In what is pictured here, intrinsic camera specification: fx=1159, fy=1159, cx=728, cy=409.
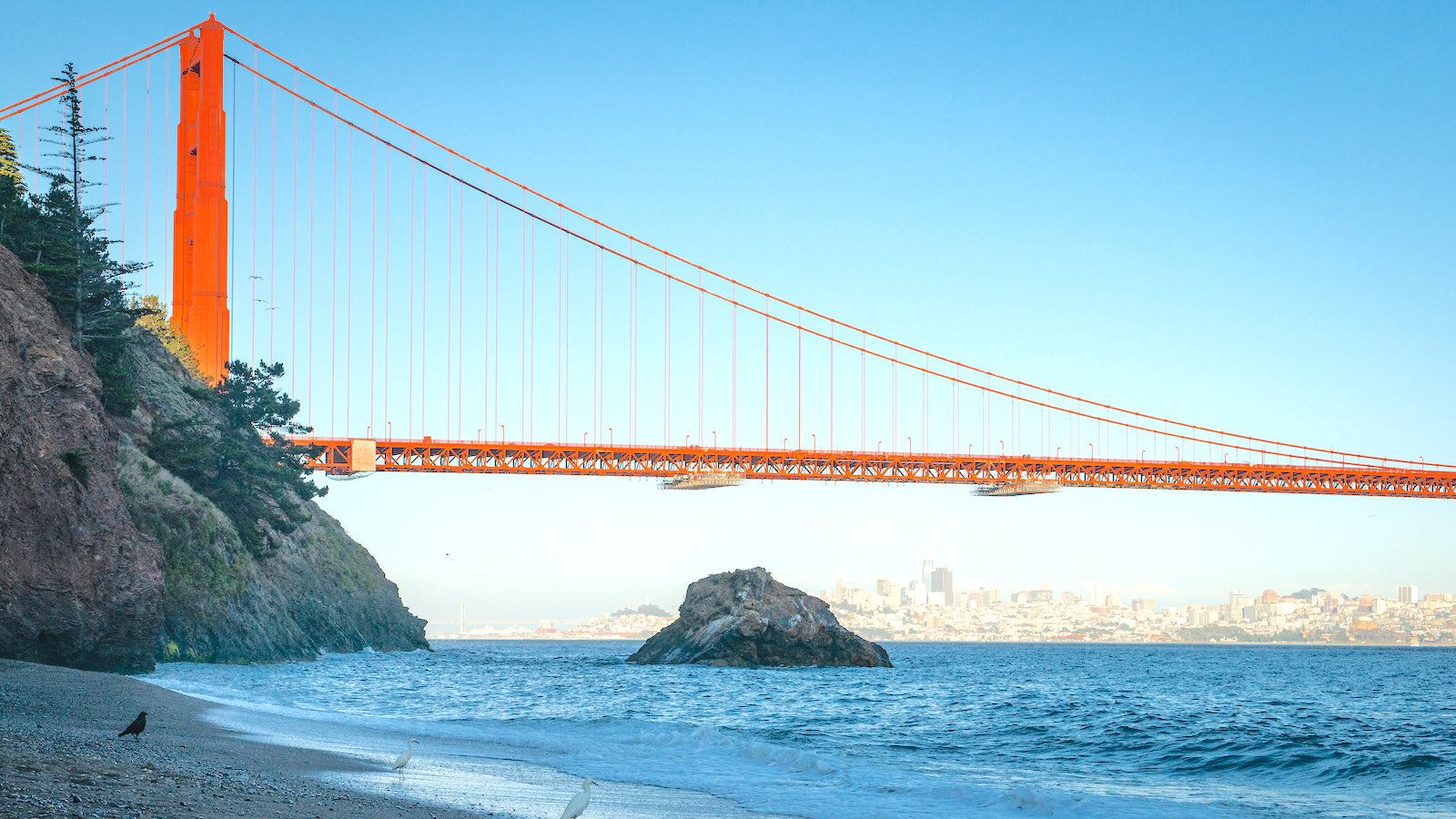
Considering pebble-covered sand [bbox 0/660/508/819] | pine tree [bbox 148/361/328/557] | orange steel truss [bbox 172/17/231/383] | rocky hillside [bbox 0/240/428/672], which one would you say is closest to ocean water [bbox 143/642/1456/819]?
rocky hillside [bbox 0/240/428/672]

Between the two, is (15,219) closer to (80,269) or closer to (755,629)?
(80,269)

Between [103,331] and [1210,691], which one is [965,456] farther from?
[103,331]

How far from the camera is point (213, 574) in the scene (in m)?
37.9

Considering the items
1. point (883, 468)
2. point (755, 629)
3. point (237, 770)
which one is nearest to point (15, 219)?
point (237, 770)

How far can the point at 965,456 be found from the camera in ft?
224

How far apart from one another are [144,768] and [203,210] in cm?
4657

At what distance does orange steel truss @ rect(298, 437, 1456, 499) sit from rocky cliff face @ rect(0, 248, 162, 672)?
30.8m

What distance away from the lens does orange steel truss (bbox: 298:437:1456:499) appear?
5916 cm

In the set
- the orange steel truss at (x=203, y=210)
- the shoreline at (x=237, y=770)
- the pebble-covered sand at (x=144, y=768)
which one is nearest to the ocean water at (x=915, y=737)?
the shoreline at (x=237, y=770)

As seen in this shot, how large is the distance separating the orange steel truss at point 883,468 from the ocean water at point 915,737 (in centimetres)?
1969

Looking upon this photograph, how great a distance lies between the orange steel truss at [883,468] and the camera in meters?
59.2

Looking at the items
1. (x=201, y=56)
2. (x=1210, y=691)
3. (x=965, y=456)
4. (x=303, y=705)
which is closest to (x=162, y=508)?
(x=303, y=705)

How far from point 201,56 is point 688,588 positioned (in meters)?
33.1

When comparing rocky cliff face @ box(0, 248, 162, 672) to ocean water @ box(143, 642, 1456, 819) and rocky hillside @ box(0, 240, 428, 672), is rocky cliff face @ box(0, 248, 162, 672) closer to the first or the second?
rocky hillside @ box(0, 240, 428, 672)
